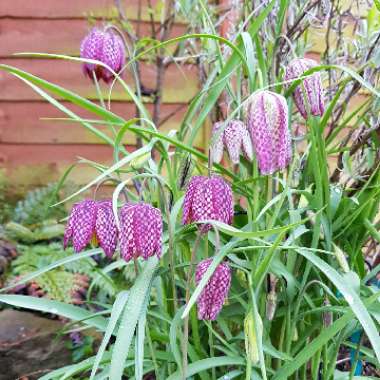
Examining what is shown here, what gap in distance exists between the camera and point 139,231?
0.82 m

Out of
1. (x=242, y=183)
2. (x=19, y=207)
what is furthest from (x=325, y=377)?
(x=19, y=207)

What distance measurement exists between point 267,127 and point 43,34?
2121 millimetres

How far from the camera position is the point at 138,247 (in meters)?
0.83

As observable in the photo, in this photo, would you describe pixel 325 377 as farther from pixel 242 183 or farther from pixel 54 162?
pixel 54 162

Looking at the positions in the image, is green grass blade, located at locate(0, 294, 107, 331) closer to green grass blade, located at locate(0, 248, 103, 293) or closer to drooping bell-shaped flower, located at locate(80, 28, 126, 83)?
green grass blade, located at locate(0, 248, 103, 293)

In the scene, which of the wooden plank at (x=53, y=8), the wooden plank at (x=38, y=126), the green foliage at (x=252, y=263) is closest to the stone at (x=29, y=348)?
the green foliage at (x=252, y=263)

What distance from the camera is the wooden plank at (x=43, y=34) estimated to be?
2715mm

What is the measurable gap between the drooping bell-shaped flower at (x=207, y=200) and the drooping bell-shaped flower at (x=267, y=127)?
64 mm

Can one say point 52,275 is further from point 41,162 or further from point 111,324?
point 111,324

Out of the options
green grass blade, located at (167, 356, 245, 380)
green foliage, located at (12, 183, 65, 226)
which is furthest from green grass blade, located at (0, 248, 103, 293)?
green foliage, located at (12, 183, 65, 226)

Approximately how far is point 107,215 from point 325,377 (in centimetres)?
51

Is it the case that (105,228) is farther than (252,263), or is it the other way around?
(252,263)

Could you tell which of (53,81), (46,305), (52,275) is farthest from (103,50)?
(53,81)

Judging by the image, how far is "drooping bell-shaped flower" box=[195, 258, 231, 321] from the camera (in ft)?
2.77
